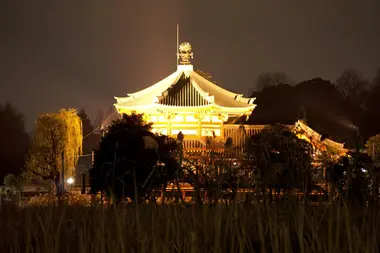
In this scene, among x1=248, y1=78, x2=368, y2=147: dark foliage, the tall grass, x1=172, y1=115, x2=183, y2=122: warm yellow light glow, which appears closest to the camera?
the tall grass

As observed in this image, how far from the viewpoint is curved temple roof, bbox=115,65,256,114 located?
30.3 metres

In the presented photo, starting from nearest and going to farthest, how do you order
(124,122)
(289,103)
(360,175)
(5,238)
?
(5,238)
(360,175)
(124,122)
(289,103)

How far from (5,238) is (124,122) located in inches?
580

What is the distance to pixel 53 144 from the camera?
32281mm

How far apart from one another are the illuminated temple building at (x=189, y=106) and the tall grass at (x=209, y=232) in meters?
24.4

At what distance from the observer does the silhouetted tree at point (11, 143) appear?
138ft

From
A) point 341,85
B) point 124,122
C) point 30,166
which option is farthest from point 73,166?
point 341,85

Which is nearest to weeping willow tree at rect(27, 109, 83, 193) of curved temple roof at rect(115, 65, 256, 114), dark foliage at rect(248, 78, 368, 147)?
curved temple roof at rect(115, 65, 256, 114)

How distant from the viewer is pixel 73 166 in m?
32.2

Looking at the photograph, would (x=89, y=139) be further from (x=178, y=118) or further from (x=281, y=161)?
(x=281, y=161)

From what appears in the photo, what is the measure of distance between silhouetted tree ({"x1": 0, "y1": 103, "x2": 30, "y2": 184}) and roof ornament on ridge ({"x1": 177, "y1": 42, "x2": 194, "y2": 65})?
33.4ft

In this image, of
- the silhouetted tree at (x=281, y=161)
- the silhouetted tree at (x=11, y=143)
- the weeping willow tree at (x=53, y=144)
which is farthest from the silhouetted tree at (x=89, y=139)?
the silhouetted tree at (x=281, y=161)

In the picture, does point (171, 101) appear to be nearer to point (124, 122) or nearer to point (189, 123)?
point (189, 123)

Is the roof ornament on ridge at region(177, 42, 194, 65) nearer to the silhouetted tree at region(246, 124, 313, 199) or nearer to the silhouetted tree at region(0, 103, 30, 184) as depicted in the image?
the silhouetted tree at region(0, 103, 30, 184)
